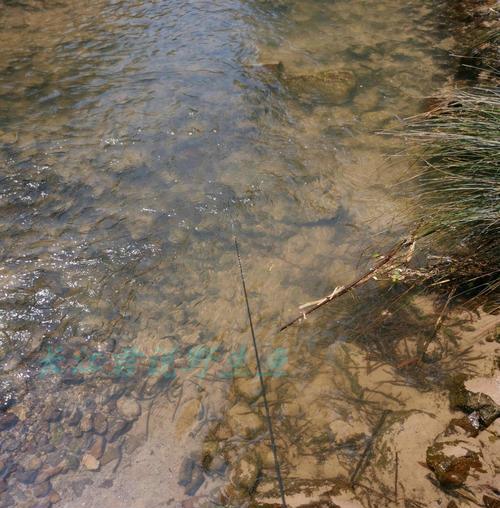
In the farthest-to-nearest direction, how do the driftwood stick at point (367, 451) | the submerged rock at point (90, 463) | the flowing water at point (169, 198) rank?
1. the flowing water at point (169, 198)
2. the submerged rock at point (90, 463)
3. the driftwood stick at point (367, 451)

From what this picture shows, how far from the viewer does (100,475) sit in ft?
7.79

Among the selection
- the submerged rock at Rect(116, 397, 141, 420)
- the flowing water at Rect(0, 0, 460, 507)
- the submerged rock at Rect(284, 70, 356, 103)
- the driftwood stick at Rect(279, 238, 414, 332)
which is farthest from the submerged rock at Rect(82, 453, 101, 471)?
the submerged rock at Rect(284, 70, 356, 103)

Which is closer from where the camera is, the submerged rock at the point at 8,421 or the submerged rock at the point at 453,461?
the submerged rock at the point at 453,461

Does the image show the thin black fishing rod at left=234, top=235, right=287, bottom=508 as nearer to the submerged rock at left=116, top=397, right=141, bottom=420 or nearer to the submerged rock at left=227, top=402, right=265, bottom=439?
the submerged rock at left=227, top=402, right=265, bottom=439

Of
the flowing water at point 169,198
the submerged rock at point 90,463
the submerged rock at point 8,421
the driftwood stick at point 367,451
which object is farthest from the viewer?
the flowing water at point 169,198

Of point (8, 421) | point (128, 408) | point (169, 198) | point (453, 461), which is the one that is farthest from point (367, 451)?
point (169, 198)

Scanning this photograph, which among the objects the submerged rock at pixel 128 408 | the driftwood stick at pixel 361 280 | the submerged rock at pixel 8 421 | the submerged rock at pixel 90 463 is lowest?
the submerged rock at pixel 90 463

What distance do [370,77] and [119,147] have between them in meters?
2.58

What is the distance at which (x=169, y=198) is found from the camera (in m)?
3.74

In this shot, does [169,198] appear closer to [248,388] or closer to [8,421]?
[248,388]

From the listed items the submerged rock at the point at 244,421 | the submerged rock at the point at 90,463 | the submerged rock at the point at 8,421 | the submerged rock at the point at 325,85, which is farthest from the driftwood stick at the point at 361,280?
the submerged rock at the point at 325,85

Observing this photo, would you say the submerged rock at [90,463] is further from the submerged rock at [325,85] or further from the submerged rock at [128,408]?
the submerged rock at [325,85]

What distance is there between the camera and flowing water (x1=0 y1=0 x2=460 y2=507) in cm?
261

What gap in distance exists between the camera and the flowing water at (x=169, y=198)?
103 inches
